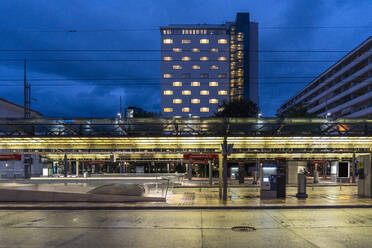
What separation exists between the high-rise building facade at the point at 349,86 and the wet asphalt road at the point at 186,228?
46559 mm

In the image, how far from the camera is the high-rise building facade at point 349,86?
196 feet

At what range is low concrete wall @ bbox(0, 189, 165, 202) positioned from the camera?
1611cm

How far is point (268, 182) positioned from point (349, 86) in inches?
2401

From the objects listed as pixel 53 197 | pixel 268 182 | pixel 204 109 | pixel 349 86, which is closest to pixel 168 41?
pixel 204 109

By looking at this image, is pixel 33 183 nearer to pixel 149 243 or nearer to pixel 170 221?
pixel 170 221

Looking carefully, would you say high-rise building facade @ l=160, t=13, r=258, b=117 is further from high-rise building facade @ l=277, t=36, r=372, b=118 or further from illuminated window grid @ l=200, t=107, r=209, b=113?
high-rise building facade @ l=277, t=36, r=372, b=118

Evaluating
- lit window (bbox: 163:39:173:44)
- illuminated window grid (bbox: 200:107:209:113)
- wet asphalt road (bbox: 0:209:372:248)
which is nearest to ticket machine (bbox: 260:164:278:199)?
wet asphalt road (bbox: 0:209:372:248)

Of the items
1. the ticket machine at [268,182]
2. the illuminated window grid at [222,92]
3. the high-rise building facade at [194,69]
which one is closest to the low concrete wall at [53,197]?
the ticket machine at [268,182]

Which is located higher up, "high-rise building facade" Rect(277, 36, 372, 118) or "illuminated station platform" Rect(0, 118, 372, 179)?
"high-rise building facade" Rect(277, 36, 372, 118)

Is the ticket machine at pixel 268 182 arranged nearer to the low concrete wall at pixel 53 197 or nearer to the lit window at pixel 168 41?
the low concrete wall at pixel 53 197

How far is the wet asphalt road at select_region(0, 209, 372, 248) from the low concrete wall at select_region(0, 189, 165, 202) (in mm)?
2062

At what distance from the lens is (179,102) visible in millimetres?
109250

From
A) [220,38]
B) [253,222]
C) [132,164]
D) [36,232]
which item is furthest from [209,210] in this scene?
[220,38]

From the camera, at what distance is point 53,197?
16234 mm
